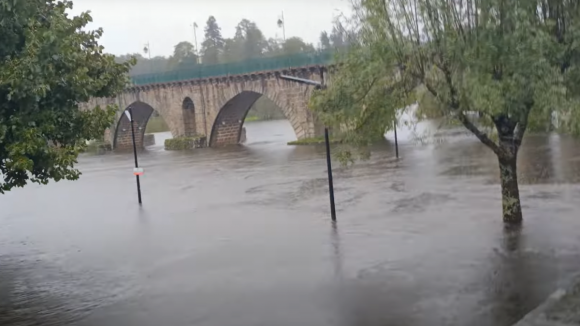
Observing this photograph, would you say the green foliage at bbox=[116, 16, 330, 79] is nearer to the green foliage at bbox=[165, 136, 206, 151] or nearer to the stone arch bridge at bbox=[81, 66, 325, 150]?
the stone arch bridge at bbox=[81, 66, 325, 150]

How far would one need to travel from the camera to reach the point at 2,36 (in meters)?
11.6

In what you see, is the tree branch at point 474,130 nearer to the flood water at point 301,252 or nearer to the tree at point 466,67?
the tree at point 466,67

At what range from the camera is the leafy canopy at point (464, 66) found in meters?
11.1

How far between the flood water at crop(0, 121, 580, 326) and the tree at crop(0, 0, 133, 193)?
2.47 meters

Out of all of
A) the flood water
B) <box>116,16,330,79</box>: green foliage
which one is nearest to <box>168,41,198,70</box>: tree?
<box>116,16,330,79</box>: green foliage

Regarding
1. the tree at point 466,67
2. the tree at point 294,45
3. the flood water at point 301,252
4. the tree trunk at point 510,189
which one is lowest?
the flood water at point 301,252

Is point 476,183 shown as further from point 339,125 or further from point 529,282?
point 529,282

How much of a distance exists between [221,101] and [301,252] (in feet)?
130

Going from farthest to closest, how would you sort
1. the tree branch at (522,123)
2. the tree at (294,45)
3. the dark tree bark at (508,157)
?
the tree at (294,45) < the dark tree bark at (508,157) < the tree branch at (522,123)

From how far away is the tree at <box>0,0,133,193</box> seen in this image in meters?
10.7

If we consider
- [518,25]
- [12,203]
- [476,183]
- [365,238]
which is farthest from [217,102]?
[518,25]

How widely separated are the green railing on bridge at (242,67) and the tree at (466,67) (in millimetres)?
25326

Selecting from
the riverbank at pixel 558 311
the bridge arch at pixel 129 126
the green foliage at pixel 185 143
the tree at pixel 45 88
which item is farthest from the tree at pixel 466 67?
the bridge arch at pixel 129 126

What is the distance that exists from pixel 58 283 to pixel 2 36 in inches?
Result: 182
